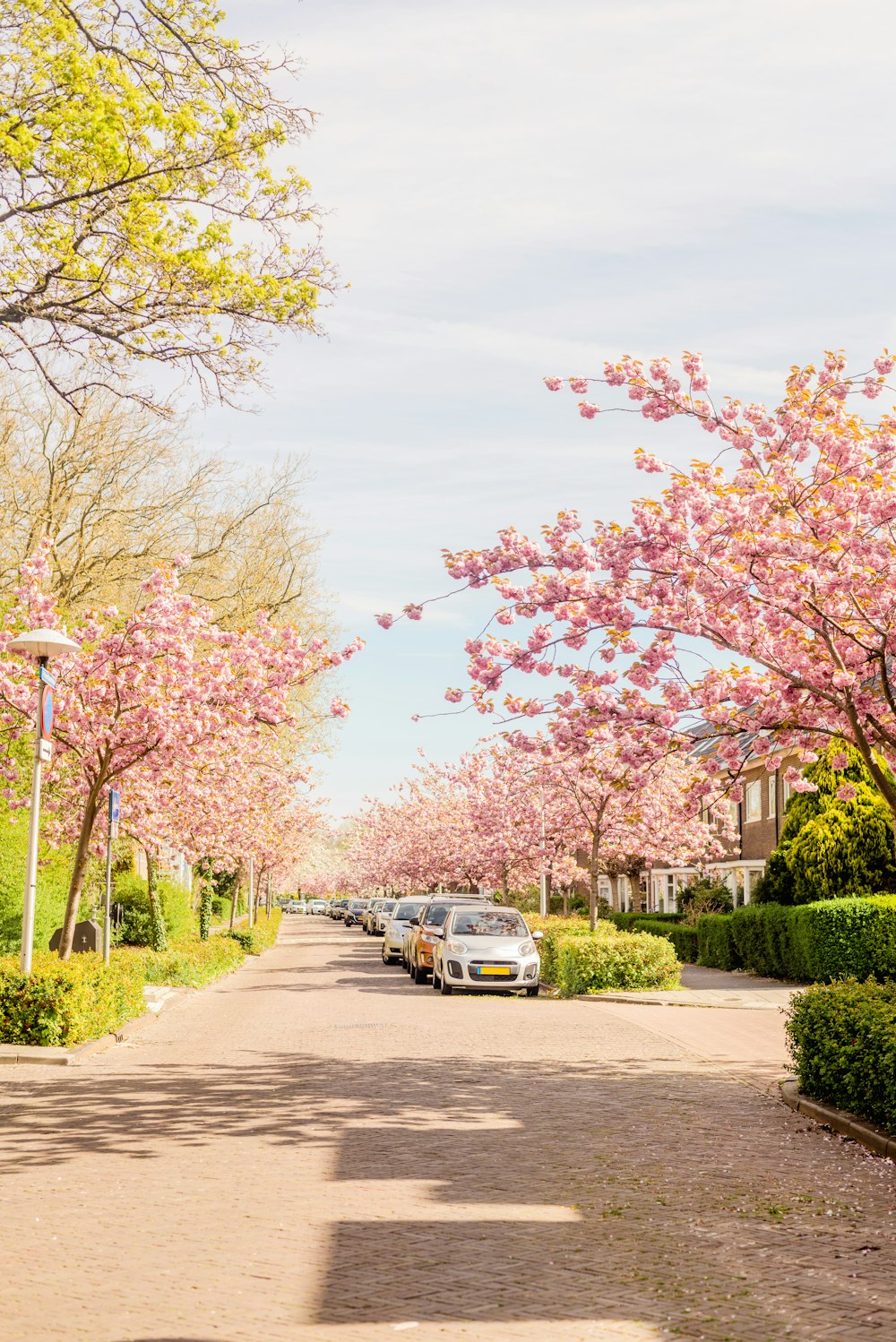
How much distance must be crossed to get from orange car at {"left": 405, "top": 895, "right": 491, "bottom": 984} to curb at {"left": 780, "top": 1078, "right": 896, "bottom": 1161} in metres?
15.0

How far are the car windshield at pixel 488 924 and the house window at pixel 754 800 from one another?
19439mm

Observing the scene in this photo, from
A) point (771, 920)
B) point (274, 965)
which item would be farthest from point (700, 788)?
point (274, 965)

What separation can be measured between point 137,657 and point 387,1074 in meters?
6.60

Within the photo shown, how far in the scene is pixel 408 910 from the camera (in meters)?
38.6

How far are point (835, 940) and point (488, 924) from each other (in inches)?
259

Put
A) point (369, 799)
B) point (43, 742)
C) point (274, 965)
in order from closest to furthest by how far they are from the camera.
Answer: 1. point (43, 742)
2. point (274, 965)
3. point (369, 799)

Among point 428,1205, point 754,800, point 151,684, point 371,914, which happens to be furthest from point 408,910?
point 428,1205

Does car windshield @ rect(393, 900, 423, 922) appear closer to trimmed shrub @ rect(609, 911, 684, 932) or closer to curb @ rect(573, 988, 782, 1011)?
trimmed shrub @ rect(609, 911, 684, 932)

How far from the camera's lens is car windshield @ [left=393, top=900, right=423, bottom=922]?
125 ft

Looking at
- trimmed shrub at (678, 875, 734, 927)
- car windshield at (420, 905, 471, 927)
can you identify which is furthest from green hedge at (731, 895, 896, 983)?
trimmed shrub at (678, 875, 734, 927)

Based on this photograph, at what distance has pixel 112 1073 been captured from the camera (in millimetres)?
13188

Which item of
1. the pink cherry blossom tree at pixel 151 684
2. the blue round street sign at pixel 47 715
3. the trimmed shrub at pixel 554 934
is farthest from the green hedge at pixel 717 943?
the blue round street sign at pixel 47 715

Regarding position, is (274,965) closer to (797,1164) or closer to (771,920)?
(771,920)

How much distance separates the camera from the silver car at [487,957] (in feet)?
75.6
